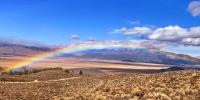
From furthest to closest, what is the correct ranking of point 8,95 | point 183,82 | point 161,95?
point 8,95, point 183,82, point 161,95

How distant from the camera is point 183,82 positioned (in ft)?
145

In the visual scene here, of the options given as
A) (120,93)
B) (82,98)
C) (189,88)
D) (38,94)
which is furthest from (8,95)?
(189,88)

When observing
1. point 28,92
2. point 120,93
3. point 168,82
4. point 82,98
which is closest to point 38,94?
point 28,92

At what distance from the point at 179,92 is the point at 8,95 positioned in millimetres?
25512

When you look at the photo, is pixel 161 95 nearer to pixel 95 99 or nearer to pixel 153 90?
pixel 153 90

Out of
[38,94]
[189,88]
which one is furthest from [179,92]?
[38,94]

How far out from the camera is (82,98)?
46719mm

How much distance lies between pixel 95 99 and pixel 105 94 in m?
2.28

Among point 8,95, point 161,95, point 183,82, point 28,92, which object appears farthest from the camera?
point 28,92

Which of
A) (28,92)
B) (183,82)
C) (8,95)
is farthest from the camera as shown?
(28,92)

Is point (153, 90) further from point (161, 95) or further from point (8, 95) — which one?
point (8, 95)

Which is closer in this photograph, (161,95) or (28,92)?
(161,95)

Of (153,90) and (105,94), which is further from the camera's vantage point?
(105,94)

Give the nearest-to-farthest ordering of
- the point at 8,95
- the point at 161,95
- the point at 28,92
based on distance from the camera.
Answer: the point at 161,95 → the point at 8,95 → the point at 28,92
